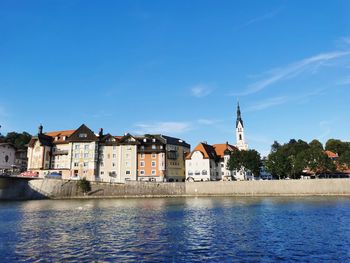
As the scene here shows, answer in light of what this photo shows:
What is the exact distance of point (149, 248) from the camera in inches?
977

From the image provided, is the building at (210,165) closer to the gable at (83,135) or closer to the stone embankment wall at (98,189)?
the stone embankment wall at (98,189)

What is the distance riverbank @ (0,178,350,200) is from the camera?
8912cm

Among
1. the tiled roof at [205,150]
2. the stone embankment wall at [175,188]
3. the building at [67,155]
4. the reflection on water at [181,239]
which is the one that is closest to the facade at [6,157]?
the building at [67,155]

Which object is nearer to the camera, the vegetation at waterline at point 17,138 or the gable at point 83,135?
the gable at point 83,135

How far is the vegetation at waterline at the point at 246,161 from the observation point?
110 m

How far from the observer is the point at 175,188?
313 ft

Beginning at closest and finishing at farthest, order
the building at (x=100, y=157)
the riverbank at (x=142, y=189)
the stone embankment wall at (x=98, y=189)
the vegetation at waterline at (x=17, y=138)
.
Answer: the riverbank at (x=142, y=189), the stone embankment wall at (x=98, y=189), the building at (x=100, y=157), the vegetation at waterline at (x=17, y=138)

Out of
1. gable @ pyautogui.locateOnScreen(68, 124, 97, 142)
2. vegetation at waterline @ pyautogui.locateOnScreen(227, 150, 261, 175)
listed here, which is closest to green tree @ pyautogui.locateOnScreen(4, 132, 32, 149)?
gable @ pyautogui.locateOnScreen(68, 124, 97, 142)

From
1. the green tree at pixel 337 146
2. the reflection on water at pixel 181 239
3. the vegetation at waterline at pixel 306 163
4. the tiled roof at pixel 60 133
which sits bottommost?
the reflection on water at pixel 181 239

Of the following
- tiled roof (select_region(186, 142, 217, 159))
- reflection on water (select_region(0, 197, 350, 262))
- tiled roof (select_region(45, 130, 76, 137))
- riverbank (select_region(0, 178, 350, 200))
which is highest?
tiled roof (select_region(45, 130, 76, 137))

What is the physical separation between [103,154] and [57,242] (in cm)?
8863

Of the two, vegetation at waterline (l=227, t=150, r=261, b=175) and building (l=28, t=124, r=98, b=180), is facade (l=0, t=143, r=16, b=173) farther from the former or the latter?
vegetation at waterline (l=227, t=150, r=261, b=175)

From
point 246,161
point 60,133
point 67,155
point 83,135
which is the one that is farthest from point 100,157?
point 246,161

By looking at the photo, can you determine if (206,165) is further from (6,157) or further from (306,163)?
(6,157)
